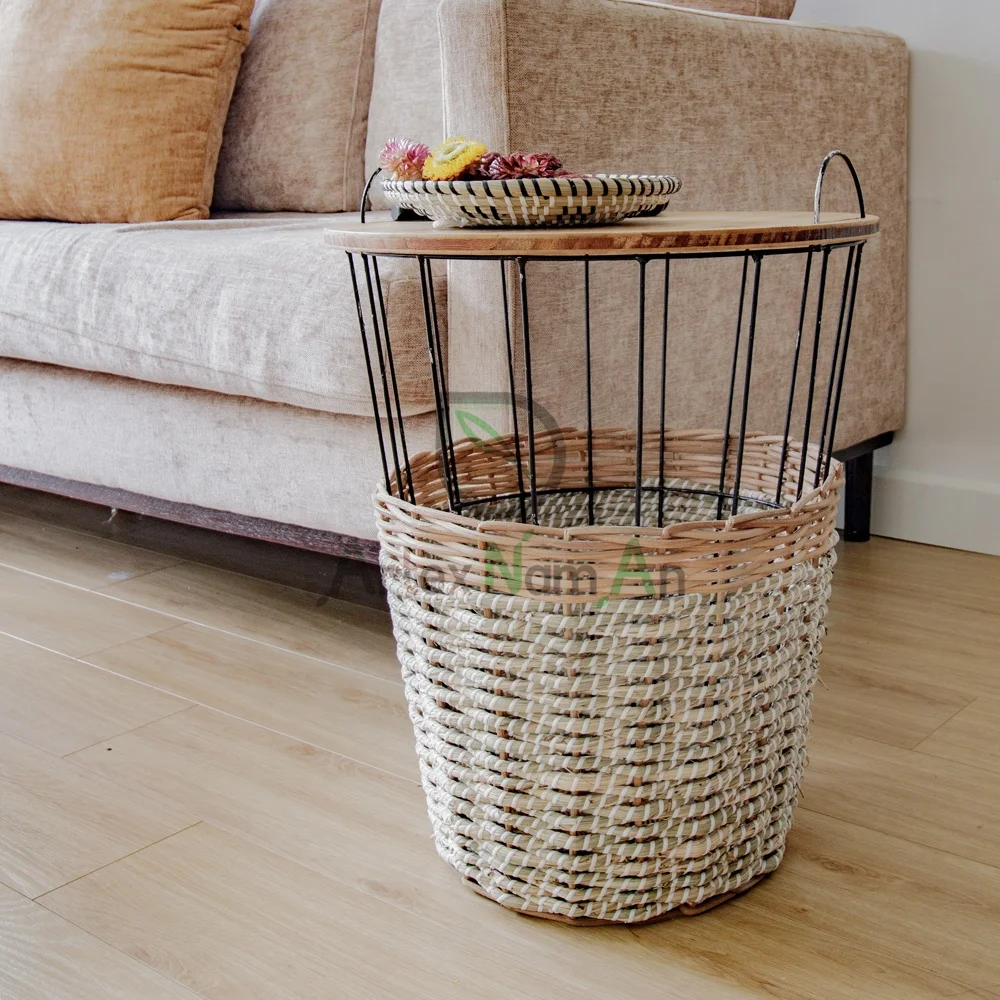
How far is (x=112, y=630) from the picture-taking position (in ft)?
5.05

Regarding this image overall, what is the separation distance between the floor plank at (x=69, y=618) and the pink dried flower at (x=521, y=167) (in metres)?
0.89

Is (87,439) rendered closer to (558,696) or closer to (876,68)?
(558,696)

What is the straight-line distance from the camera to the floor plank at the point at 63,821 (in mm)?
1004

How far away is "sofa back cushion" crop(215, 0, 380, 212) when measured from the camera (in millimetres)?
1932

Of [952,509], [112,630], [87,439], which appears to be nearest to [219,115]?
[87,439]

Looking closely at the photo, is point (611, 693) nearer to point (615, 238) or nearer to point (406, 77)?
point (615, 238)

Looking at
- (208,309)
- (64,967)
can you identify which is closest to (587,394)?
(208,309)

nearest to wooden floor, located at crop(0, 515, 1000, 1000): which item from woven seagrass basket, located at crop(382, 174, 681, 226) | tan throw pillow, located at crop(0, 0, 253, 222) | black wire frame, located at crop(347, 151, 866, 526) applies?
black wire frame, located at crop(347, 151, 866, 526)

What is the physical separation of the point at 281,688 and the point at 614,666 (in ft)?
2.02

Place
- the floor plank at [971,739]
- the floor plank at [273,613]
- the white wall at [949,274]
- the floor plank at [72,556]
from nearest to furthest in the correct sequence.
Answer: the floor plank at [971,739] → the floor plank at [273,613] → the white wall at [949,274] → the floor plank at [72,556]

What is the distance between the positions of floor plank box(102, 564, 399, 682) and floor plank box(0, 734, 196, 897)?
1.12 feet

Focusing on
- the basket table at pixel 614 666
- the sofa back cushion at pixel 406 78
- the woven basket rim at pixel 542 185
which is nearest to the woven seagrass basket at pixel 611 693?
the basket table at pixel 614 666

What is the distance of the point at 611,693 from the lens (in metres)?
0.84

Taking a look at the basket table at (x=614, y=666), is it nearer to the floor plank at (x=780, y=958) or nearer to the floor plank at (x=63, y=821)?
the floor plank at (x=780, y=958)
